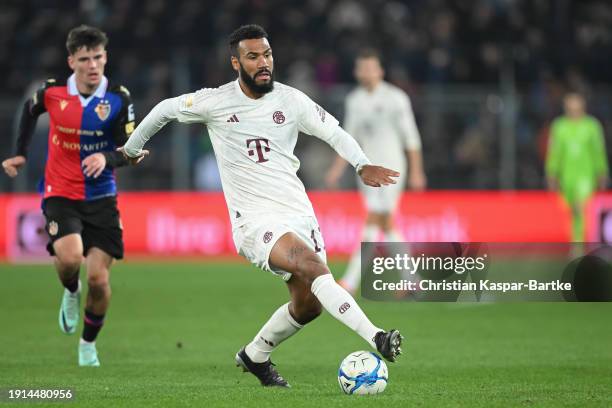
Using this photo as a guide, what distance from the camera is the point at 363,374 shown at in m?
6.96

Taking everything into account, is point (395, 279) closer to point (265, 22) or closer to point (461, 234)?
point (461, 234)

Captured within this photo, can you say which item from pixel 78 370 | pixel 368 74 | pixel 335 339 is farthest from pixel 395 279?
pixel 368 74

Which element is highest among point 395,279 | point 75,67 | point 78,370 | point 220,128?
point 75,67

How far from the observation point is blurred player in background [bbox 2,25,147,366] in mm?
8883

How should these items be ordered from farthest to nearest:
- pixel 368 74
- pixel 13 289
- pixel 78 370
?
1. pixel 13 289
2. pixel 368 74
3. pixel 78 370

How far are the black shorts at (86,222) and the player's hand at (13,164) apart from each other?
1.23 feet

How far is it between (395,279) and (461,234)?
41.1 ft

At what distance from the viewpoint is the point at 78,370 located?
8.60m

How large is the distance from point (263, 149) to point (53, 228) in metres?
2.29

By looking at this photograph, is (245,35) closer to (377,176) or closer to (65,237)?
(377,176)

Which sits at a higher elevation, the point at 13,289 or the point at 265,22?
the point at 265,22

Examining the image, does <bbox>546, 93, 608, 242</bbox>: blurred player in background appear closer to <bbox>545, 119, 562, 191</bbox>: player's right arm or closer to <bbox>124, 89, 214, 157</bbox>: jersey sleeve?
<bbox>545, 119, 562, 191</bbox>: player's right arm

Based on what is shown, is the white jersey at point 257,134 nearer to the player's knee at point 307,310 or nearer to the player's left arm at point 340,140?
the player's left arm at point 340,140

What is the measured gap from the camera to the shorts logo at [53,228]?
895cm
